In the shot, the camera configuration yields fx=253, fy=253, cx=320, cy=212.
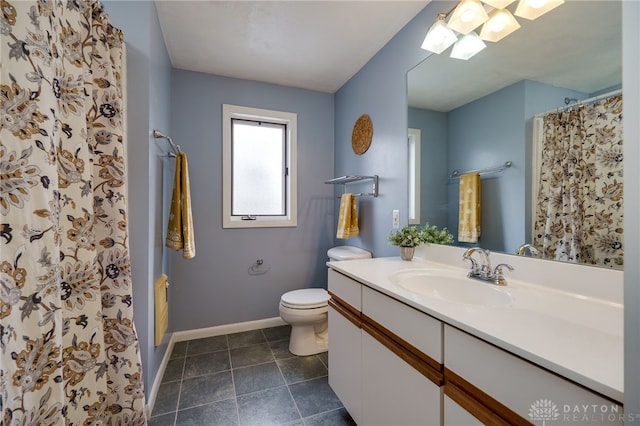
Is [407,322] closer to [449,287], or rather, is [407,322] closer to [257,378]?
[449,287]

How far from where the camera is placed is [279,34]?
179cm

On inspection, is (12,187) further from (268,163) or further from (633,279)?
(268,163)

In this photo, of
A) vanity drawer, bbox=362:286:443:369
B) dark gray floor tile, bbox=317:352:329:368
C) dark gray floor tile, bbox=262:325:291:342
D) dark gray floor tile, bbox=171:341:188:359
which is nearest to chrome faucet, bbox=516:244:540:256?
vanity drawer, bbox=362:286:443:369

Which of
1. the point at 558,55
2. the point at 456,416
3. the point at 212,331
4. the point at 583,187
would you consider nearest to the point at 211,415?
the point at 212,331

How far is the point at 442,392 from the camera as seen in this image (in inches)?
30.0

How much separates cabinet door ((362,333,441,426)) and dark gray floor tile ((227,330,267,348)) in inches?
52.2

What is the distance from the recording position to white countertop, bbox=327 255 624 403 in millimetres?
488

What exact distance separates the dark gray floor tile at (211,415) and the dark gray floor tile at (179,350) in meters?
0.65

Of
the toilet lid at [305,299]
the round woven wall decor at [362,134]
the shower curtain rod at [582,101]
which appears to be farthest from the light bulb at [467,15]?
the toilet lid at [305,299]

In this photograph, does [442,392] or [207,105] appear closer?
[442,392]

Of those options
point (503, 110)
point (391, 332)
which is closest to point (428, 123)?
point (503, 110)

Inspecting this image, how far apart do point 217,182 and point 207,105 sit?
2.28 feet

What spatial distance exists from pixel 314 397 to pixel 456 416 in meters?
1.09

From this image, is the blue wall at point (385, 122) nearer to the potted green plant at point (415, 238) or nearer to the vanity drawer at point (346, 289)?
the potted green plant at point (415, 238)
